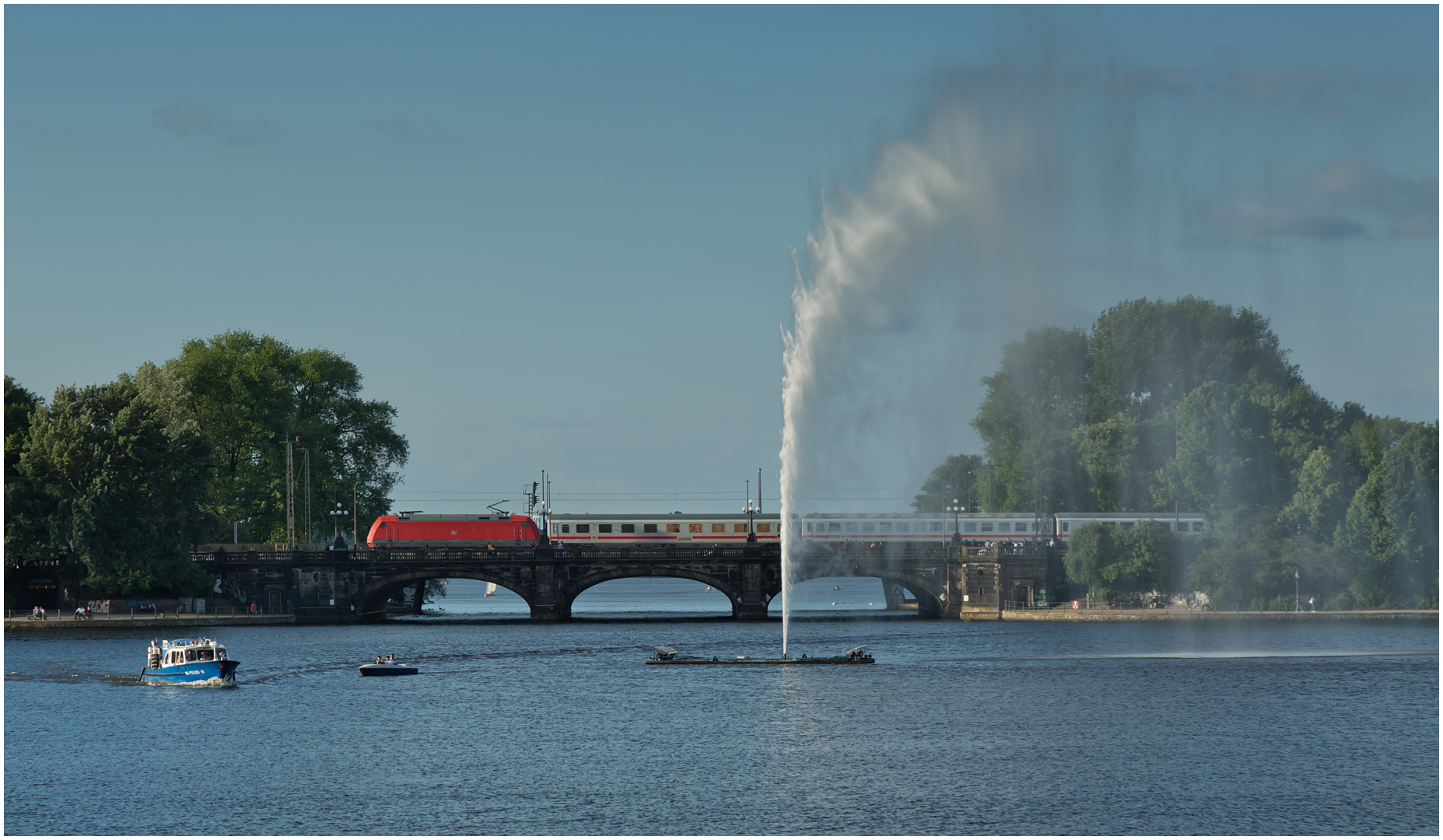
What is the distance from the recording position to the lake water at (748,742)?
34156 mm

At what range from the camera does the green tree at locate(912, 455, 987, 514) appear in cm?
12350

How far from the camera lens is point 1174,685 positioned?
5678 cm

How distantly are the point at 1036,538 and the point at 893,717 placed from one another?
180 ft

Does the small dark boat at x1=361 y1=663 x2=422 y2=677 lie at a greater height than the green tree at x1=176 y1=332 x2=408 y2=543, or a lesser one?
lesser

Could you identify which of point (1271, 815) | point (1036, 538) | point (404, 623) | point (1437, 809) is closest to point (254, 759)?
point (1271, 815)

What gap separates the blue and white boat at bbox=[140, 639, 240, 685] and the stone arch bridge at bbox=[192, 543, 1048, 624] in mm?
33013

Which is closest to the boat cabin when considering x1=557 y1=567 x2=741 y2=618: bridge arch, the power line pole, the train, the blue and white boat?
the blue and white boat

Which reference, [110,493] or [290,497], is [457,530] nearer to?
[290,497]

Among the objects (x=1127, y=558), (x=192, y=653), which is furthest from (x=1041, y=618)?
(x=192, y=653)

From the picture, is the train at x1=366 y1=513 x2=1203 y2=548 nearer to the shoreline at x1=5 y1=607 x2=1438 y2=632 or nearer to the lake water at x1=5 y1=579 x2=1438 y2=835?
the shoreline at x1=5 y1=607 x2=1438 y2=632

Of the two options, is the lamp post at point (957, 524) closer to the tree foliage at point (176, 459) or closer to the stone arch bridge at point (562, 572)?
the stone arch bridge at point (562, 572)

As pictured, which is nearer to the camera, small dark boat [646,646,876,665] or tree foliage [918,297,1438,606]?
small dark boat [646,646,876,665]

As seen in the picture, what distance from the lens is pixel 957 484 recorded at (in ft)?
416

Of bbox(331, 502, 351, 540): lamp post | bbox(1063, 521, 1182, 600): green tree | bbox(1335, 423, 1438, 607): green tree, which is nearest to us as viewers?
bbox(1335, 423, 1438, 607): green tree
